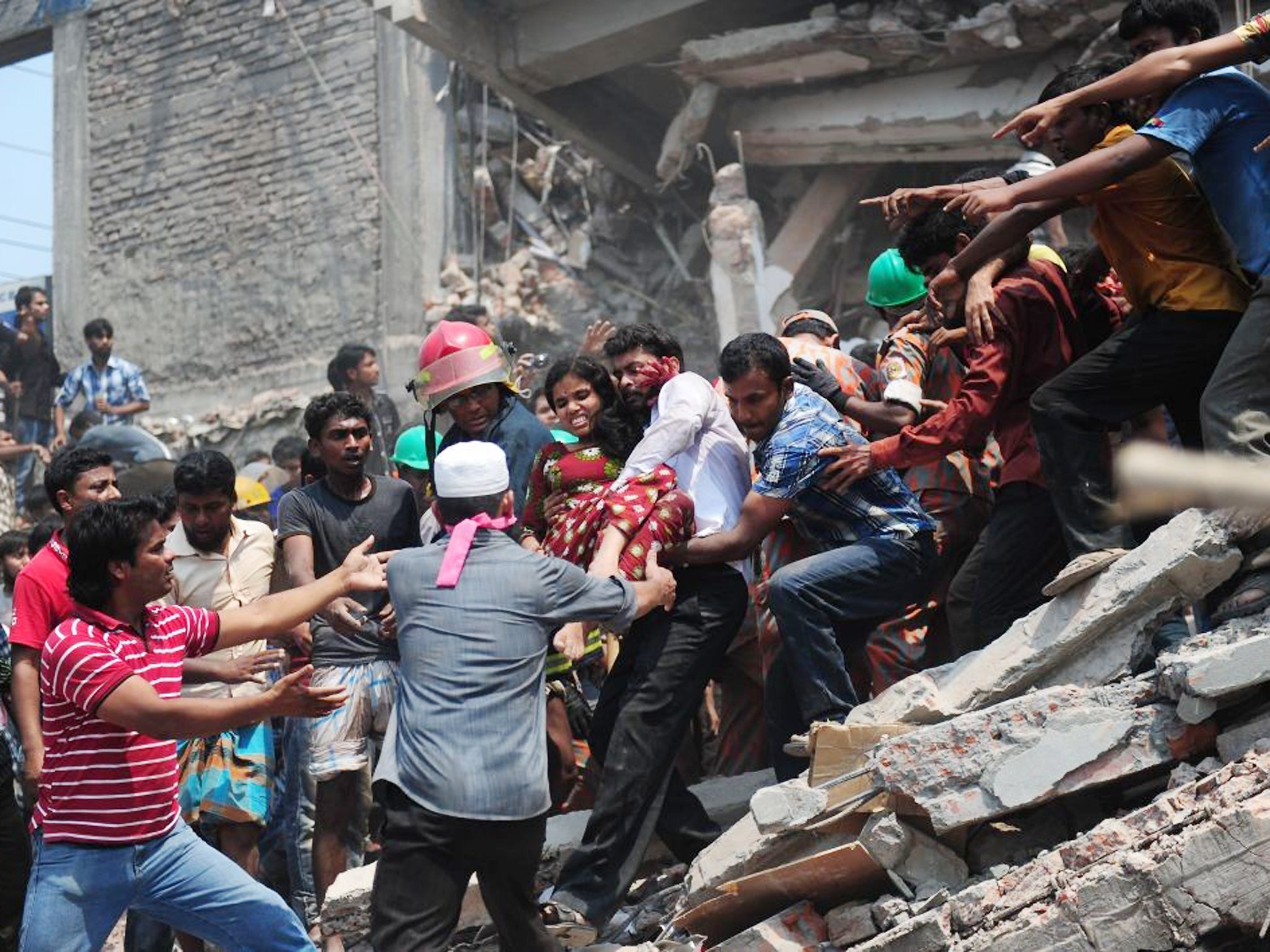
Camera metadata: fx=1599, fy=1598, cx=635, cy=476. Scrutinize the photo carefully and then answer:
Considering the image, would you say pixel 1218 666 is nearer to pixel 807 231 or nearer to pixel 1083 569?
pixel 1083 569

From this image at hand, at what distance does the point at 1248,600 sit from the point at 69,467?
171 inches

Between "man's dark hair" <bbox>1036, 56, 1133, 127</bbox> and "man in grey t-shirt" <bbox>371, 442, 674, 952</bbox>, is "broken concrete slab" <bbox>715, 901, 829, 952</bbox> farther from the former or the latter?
"man's dark hair" <bbox>1036, 56, 1133, 127</bbox>

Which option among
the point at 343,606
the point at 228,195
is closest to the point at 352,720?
the point at 343,606

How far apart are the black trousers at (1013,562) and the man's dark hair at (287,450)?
4.60 meters

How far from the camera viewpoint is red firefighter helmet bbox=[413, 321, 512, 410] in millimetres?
6051

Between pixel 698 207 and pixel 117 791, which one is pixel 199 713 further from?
pixel 698 207

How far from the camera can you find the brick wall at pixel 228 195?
13.6m

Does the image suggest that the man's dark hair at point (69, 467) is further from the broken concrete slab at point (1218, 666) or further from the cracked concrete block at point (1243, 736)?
the cracked concrete block at point (1243, 736)

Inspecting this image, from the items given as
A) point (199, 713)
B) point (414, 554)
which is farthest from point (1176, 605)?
point (199, 713)

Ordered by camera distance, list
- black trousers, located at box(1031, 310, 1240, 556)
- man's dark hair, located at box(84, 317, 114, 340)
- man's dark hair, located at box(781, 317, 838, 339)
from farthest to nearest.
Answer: man's dark hair, located at box(84, 317, 114, 340) < man's dark hair, located at box(781, 317, 838, 339) < black trousers, located at box(1031, 310, 1240, 556)

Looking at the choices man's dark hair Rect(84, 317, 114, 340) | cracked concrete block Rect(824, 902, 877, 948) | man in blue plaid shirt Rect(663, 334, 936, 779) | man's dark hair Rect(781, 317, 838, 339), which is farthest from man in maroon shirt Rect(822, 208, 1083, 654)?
man's dark hair Rect(84, 317, 114, 340)

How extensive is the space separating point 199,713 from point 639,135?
7.60m

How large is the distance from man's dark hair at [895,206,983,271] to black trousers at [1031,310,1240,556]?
32.5 inches

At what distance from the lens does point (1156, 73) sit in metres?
4.53
